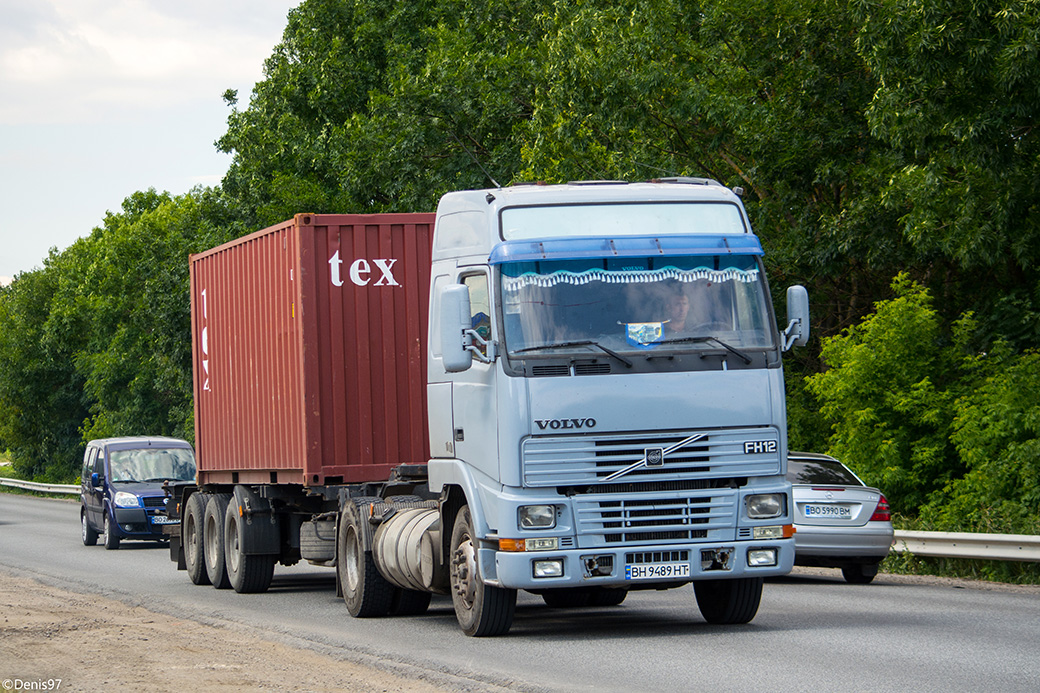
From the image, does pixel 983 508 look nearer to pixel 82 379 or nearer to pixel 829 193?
pixel 829 193

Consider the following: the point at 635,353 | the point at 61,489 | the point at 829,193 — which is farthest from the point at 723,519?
the point at 61,489

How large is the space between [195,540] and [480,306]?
871 cm

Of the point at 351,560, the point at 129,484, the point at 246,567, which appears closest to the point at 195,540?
the point at 246,567

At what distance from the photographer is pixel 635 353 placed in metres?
10.8

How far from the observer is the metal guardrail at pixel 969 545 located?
15.8 m

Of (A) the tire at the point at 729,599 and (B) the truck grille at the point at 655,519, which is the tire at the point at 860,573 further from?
(B) the truck grille at the point at 655,519

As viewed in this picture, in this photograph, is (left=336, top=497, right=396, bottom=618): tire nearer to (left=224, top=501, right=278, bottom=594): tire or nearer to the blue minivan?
(left=224, top=501, right=278, bottom=594): tire

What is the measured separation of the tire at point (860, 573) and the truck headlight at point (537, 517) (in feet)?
23.3

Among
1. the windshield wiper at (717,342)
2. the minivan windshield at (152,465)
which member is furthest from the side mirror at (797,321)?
the minivan windshield at (152,465)

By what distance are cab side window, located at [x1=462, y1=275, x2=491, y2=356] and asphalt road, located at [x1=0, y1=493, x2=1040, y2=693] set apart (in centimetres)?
233

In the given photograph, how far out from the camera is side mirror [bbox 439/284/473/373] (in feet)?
35.3

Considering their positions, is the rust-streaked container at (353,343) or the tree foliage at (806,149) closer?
the rust-streaked container at (353,343)

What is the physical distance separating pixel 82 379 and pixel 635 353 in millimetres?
76436

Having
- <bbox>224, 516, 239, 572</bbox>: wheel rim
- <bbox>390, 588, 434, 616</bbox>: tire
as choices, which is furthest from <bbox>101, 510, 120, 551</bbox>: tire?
<bbox>390, 588, 434, 616</bbox>: tire
